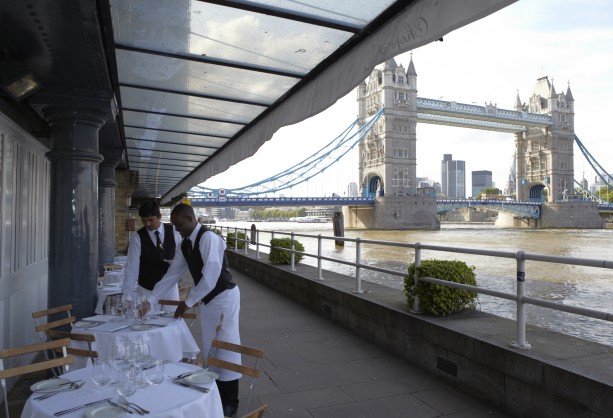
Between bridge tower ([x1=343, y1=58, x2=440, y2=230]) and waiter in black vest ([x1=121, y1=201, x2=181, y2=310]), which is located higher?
bridge tower ([x1=343, y1=58, x2=440, y2=230])

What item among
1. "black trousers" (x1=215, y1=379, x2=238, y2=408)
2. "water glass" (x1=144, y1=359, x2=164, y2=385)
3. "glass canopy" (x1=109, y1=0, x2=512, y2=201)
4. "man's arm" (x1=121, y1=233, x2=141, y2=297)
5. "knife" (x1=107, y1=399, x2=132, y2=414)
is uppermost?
"glass canopy" (x1=109, y1=0, x2=512, y2=201)

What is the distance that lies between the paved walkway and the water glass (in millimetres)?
1390

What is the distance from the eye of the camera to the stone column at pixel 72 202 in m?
4.21

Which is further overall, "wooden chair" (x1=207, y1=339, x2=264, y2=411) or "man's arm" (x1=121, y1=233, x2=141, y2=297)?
"man's arm" (x1=121, y1=233, x2=141, y2=297)

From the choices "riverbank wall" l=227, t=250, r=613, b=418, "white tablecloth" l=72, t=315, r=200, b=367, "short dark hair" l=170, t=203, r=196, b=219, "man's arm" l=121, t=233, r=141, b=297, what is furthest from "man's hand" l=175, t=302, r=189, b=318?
"riverbank wall" l=227, t=250, r=613, b=418

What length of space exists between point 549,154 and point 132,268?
9348cm

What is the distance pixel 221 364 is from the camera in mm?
2678

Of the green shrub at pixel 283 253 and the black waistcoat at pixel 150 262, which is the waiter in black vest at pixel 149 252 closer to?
the black waistcoat at pixel 150 262

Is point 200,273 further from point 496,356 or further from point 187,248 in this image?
point 496,356

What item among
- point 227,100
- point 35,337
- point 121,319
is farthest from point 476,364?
point 35,337

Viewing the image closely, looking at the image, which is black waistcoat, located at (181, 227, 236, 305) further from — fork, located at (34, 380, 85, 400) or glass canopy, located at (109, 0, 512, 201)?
glass canopy, located at (109, 0, 512, 201)

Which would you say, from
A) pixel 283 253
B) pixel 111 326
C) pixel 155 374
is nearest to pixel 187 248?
pixel 111 326

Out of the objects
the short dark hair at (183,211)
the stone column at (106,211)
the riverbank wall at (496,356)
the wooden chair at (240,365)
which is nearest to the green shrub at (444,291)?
the riverbank wall at (496,356)

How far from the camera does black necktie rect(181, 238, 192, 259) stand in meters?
3.39
